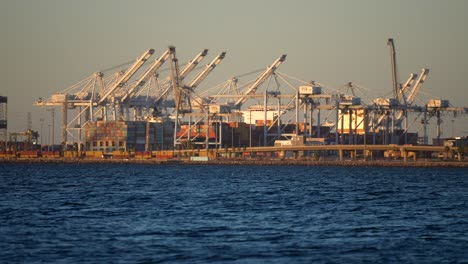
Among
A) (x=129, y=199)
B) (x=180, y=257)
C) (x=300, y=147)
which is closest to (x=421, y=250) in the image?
(x=180, y=257)

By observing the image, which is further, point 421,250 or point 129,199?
point 129,199

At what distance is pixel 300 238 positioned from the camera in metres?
40.7

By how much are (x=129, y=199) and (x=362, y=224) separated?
2156 centimetres

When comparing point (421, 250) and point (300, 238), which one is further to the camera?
point (300, 238)

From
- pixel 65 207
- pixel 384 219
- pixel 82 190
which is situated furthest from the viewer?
pixel 82 190

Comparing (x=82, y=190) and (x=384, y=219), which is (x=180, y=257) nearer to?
(x=384, y=219)

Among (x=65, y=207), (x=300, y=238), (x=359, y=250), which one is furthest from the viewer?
(x=65, y=207)

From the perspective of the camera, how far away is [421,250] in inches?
1476

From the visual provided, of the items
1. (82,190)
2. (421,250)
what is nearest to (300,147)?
(82,190)

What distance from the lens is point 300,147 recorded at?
647 ft

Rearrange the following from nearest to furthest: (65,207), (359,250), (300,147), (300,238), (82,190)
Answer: (359,250)
(300,238)
(65,207)
(82,190)
(300,147)

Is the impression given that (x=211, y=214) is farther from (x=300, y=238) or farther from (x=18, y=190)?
(x=18, y=190)

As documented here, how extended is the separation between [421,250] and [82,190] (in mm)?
43811

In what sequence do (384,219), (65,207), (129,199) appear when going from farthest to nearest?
(129,199), (65,207), (384,219)
